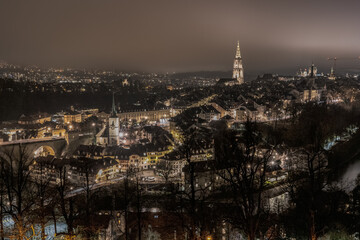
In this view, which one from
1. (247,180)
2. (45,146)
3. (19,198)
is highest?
(247,180)

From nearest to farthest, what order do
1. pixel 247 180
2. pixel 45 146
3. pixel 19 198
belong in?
pixel 247 180, pixel 19 198, pixel 45 146

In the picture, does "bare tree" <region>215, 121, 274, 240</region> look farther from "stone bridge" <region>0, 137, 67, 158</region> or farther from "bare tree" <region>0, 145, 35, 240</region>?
"stone bridge" <region>0, 137, 67, 158</region>

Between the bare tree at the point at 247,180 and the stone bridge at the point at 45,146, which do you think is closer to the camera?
the bare tree at the point at 247,180

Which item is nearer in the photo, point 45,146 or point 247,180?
point 247,180

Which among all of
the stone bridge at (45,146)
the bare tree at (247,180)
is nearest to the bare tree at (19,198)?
the bare tree at (247,180)

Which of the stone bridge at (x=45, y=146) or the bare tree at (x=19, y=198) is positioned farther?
the stone bridge at (x=45, y=146)

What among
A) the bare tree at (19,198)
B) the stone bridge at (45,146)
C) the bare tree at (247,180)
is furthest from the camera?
the stone bridge at (45,146)

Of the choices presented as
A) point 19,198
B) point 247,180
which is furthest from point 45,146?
point 247,180

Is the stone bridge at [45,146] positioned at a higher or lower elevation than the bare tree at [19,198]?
lower

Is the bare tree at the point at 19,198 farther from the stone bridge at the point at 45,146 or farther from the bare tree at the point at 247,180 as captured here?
the stone bridge at the point at 45,146

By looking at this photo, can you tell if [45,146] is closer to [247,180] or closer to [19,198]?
[19,198]

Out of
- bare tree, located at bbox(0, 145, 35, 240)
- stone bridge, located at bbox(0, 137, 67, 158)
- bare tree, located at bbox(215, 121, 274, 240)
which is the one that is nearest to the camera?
bare tree, located at bbox(215, 121, 274, 240)

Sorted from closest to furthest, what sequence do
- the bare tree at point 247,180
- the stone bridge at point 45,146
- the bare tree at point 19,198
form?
the bare tree at point 247,180 → the bare tree at point 19,198 → the stone bridge at point 45,146

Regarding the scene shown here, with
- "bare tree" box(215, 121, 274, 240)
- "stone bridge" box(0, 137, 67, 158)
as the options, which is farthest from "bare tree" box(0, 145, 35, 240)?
"stone bridge" box(0, 137, 67, 158)
